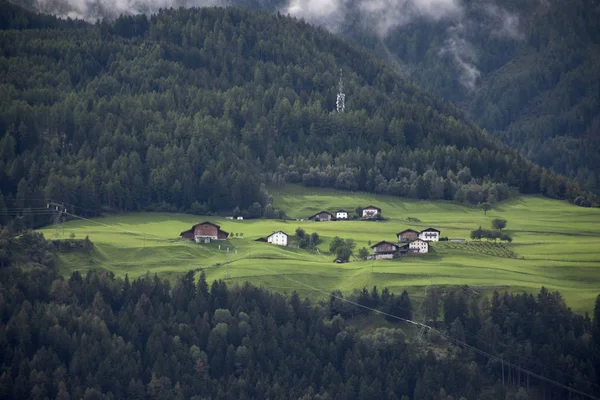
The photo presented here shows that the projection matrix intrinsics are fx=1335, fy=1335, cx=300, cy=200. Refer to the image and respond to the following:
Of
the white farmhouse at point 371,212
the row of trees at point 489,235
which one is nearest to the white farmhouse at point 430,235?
the row of trees at point 489,235

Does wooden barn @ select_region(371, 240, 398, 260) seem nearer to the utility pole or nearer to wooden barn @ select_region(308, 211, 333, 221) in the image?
wooden barn @ select_region(308, 211, 333, 221)

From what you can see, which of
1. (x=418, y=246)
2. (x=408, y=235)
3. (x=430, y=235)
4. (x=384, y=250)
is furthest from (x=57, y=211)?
(x=430, y=235)

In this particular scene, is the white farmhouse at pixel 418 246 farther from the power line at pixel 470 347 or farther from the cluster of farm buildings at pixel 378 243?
the power line at pixel 470 347

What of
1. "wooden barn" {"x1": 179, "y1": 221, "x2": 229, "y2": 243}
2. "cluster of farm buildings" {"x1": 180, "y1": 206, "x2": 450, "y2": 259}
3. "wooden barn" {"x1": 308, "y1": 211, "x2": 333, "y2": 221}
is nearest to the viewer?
"cluster of farm buildings" {"x1": 180, "y1": 206, "x2": 450, "y2": 259}

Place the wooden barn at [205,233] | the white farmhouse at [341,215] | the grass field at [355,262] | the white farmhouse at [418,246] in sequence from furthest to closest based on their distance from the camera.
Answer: the white farmhouse at [341,215]
the wooden barn at [205,233]
the white farmhouse at [418,246]
the grass field at [355,262]

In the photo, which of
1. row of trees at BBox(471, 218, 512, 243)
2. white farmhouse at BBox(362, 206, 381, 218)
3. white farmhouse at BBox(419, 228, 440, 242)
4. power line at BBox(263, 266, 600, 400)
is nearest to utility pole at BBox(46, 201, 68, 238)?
power line at BBox(263, 266, 600, 400)

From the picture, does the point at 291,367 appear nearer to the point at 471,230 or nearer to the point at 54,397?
the point at 54,397
